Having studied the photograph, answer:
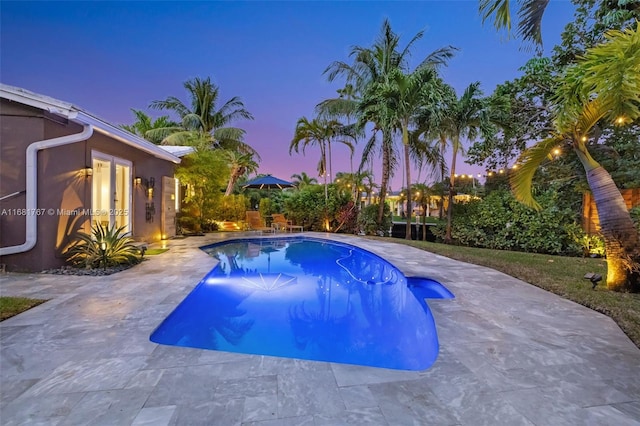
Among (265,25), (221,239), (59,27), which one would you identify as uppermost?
(265,25)

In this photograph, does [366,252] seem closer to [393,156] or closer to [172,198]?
[393,156]

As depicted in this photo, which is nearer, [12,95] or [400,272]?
[12,95]

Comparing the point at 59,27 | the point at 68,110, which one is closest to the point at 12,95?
the point at 68,110

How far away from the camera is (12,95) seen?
Result: 203 inches

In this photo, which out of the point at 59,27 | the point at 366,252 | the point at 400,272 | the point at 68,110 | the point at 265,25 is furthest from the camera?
the point at 265,25

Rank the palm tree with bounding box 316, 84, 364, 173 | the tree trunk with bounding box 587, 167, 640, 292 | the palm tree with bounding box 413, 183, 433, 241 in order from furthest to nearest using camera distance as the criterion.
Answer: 1. the palm tree with bounding box 413, 183, 433, 241
2. the palm tree with bounding box 316, 84, 364, 173
3. the tree trunk with bounding box 587, 167, 640, 292

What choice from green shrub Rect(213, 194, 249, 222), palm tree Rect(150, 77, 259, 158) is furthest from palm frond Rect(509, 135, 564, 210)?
palm tree Rect(150, 77, 259, 158)

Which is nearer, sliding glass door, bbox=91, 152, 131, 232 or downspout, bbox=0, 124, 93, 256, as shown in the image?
downspout, bbox=0, 124, 93, 256

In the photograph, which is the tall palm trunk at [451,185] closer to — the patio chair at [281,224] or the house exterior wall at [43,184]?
the patio chair at [281,224]

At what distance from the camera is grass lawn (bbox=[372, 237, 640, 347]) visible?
3.89 metres

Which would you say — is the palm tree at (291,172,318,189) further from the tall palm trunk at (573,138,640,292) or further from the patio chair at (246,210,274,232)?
the tall palm trunk at (573,138,640,292)

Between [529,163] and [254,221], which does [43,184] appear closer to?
[529,163]

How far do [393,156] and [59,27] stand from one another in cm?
1409

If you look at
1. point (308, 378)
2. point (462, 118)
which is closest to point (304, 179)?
point (462, 118)
